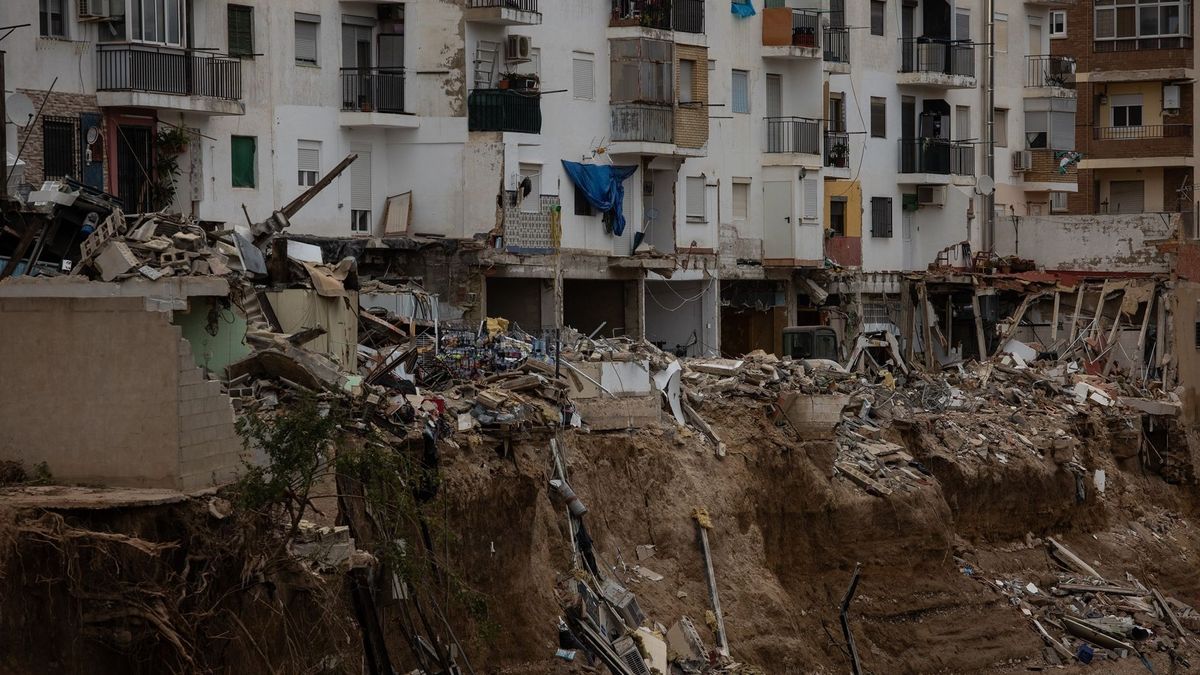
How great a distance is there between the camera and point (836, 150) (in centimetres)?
5653

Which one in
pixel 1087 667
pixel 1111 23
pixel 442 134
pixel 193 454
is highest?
pixel 1111 23

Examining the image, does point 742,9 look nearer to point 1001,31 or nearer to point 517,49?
point 517,49

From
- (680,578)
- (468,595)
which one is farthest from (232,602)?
(680,578)

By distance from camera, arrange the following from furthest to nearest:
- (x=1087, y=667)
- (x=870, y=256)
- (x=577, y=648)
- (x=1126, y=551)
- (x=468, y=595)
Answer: (x=870, y=256) < (x=1126, y=551) < (x=1087, y=667) < (x=577, y=648) < (x=468, y=595)

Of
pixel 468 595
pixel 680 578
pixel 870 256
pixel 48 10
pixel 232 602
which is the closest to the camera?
pixel 232 602

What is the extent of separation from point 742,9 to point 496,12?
390 inches

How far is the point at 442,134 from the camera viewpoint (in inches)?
1772

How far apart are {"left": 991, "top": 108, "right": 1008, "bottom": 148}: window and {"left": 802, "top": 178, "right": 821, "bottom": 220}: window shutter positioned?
1182 centimetres

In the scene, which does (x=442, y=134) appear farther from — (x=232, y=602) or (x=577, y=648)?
(x=232, y=602)

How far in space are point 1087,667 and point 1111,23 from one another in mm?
34955

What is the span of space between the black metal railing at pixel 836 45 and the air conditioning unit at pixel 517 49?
1220cm

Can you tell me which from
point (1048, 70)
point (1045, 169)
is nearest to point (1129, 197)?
point (1045, 169)

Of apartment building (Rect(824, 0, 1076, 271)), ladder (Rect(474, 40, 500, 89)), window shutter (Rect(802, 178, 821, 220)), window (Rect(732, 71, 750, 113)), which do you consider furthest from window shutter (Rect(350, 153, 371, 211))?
apartment building (Rect(824, 0, 1076, 271))

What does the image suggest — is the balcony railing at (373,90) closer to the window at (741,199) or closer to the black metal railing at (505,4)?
the black metal railing at (505,4)
